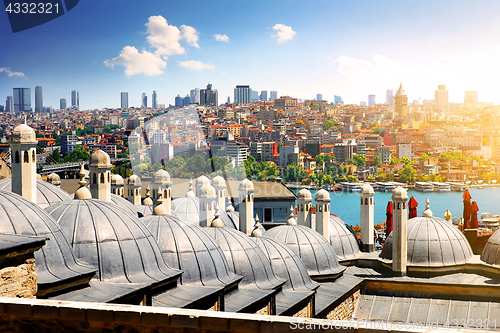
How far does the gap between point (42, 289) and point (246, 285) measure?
3.62 metres

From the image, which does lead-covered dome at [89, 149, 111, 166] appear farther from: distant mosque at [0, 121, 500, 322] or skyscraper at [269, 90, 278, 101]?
skyscraper at [269, 90, 278, 101]

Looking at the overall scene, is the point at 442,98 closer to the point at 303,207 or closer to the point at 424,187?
the point at 424,187

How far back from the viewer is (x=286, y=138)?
234 feet

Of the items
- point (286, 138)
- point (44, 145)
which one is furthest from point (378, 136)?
point (44, 145)

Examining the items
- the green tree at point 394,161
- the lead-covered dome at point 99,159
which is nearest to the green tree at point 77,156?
the lead-covered dome at point 99,159

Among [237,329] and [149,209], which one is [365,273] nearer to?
[149,209]

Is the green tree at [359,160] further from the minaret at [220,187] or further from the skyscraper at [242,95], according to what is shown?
the minaret at [220,187]

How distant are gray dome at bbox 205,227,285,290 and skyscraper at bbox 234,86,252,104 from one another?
285 ft

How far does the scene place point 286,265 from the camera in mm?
8742

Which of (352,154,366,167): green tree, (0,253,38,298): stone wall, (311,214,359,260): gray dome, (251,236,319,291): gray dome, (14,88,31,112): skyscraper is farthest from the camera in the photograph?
(352,154,366,167): green tree

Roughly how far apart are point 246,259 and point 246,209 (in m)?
2.76

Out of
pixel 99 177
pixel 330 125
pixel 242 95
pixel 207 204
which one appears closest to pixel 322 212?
pixel 207 204

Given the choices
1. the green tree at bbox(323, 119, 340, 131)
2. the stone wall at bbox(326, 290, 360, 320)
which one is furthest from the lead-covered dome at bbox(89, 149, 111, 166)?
the green tree at bbox(323, 119, 340, 131)

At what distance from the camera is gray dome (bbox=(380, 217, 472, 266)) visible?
1065cm
